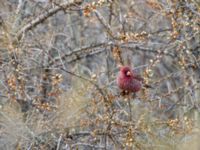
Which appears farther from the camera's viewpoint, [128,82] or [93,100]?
[93,100]

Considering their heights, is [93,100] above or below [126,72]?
below

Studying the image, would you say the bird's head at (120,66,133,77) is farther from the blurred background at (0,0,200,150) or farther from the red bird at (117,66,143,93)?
the blurred background at (0,0,200,150)

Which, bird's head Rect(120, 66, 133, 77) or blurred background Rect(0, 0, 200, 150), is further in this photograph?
bird's head Rect(120, 66, 133, 77)

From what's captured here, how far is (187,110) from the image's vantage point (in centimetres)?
548

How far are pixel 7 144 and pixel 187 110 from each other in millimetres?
1611

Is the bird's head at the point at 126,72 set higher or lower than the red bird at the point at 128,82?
higher

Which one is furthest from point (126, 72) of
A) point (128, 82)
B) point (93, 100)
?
point (93, 100)

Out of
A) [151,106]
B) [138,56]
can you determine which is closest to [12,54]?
[151,106]

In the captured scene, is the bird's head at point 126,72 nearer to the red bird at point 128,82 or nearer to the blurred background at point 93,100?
the red bird at point 128,82

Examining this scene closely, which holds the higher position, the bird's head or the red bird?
the bird's head

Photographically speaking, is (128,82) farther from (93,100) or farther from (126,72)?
(93,100)

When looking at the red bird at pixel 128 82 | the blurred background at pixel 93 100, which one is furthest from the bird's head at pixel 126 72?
the blurred background at pixel 93 100

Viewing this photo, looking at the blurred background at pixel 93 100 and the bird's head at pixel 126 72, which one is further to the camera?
the bird's head at pixel 126 72

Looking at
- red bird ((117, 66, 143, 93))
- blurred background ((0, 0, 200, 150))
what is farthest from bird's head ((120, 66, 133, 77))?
blurred background ((0, 0, 200, 150))
